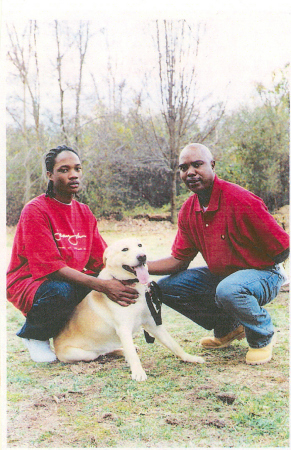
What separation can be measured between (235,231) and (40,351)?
4.97 ft

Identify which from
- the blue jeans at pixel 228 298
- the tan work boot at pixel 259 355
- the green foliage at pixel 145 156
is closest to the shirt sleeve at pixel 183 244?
the blue jeans at pixel 228 298

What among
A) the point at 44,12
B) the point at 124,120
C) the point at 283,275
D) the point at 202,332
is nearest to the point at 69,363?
the point at 202,332

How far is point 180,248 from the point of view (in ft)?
8.95

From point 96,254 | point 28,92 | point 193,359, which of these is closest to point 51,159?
point 28,92

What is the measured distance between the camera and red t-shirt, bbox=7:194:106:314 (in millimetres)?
2377

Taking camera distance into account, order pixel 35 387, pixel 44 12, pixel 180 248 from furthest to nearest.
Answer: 1. pixel 180 248
2. pixel 44 12
3. pixel 35 387

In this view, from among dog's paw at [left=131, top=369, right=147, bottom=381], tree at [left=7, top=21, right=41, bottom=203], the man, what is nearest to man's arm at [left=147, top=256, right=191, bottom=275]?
the man

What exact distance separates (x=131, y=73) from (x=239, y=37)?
74cm

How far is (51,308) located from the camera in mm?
2484

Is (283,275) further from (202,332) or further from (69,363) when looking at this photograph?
(69,363)

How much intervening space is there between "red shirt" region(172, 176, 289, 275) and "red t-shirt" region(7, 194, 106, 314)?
72cm

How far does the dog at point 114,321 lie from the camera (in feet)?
7.70

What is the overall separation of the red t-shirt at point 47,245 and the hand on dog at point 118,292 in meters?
0.28

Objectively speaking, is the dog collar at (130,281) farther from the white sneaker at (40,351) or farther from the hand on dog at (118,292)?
the white sneaker at (40,351)
